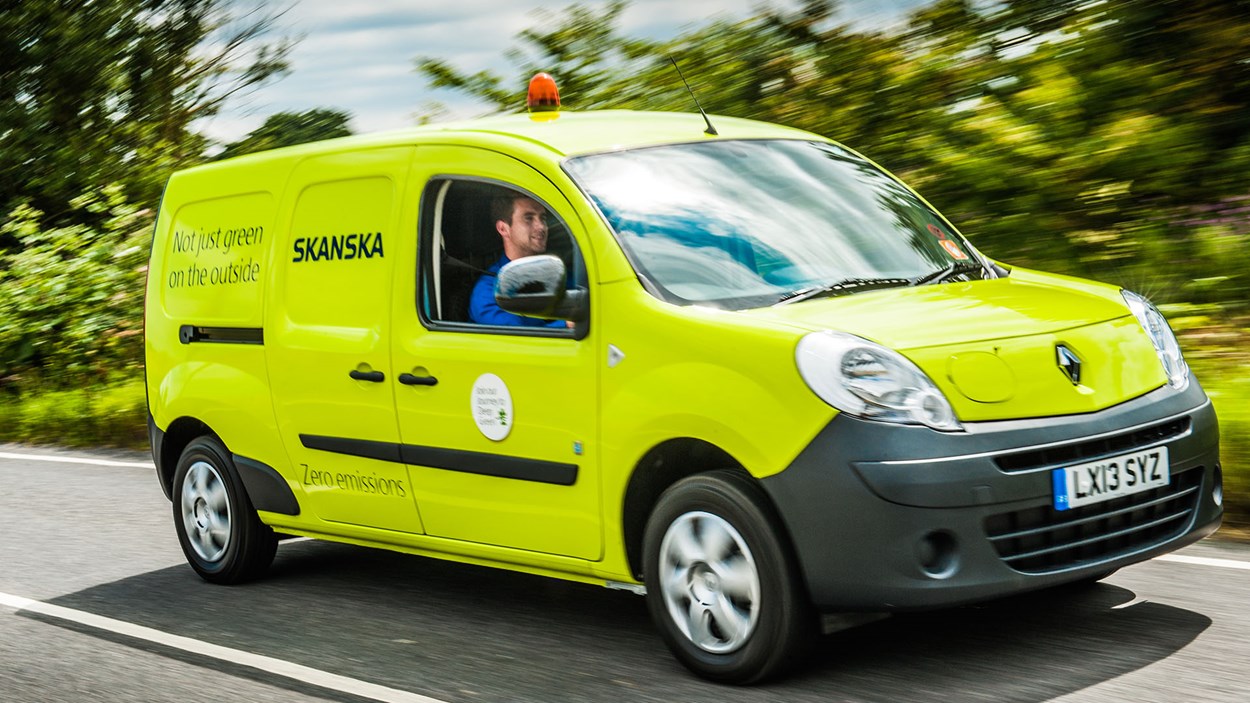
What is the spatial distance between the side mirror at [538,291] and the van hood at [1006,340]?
608mm

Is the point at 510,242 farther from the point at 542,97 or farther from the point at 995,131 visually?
the point at 995,131

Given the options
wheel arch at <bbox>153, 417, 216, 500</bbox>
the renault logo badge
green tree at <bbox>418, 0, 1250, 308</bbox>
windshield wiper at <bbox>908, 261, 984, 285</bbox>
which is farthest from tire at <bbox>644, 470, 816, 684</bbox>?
green tree at <bbox>418, 0, 1250, 308</bbox>

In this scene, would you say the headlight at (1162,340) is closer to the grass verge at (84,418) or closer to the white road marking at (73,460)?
the white road marking at (73,460)

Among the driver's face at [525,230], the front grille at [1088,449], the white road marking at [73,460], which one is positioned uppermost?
the driver's face at [525,230]

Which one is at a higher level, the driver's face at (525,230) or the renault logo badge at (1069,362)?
the driver's face at (525,230)

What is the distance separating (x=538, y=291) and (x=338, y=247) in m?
1.38

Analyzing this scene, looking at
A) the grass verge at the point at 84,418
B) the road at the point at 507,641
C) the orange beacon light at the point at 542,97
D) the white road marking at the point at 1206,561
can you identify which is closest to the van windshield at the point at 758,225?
the orange beacon light at the point at 542,97

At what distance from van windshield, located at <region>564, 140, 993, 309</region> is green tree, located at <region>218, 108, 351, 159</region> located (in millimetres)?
11503

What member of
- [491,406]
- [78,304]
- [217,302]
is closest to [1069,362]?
[491,406]

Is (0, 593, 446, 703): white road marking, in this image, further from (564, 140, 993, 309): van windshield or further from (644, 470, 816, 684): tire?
(564, 140, 993, 309): van windshield

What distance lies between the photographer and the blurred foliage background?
9.15 m

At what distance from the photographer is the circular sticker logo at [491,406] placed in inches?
195

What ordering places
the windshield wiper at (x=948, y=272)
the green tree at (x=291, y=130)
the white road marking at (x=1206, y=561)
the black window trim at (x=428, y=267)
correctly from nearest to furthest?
the black window trim at (x=428, y=267)
the windshield wiper at (x=948, y=272)
the white road marking at (x=1206, y=561)
the green tree at (x=291, y=130)

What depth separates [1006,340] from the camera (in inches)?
167
